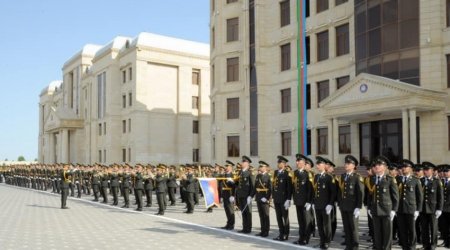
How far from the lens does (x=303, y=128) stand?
33062 mm

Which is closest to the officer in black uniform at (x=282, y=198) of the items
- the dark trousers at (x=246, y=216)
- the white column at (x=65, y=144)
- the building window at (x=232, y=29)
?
the dark trousers at (x=246, y=216)

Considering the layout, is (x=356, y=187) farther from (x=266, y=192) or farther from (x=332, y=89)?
(x=332, y=89)

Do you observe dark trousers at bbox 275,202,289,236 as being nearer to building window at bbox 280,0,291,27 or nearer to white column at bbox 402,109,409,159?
white column at bbox 402,109,409,159

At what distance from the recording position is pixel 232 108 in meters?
39.3

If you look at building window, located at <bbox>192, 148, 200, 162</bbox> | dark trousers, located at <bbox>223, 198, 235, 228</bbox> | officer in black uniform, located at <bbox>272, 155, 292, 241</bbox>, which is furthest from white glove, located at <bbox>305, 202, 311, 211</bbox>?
building window, located at <bbox>192, 148, 200, 162</bbox>

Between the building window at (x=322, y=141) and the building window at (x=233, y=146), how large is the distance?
26.1 feet

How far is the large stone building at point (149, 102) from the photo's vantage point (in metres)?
53.2

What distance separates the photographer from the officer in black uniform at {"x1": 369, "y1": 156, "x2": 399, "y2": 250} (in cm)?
1007

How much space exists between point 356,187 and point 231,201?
4788 millimetres

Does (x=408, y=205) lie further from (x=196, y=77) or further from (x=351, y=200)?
(x=196, y=77)

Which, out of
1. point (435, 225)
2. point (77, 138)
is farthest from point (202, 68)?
point (435, 225)

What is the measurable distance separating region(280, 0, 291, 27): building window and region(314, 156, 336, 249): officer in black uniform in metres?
24.9

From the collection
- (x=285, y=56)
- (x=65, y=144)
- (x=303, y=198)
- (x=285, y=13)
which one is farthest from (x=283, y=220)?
(x=65, y=144)

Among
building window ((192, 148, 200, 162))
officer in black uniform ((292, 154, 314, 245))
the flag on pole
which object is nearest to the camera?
officer in black uniform ((292, 154, 314, 245))
